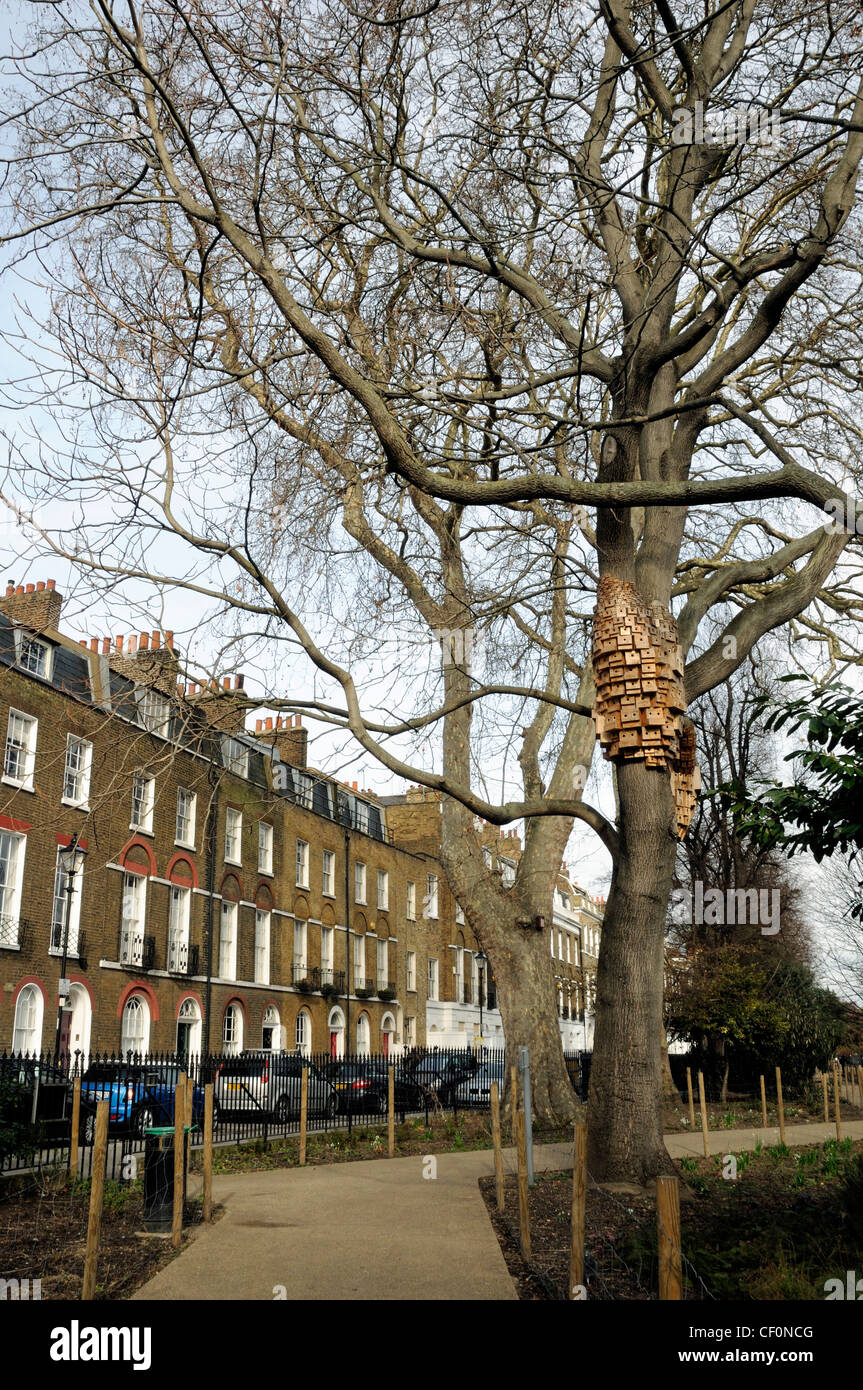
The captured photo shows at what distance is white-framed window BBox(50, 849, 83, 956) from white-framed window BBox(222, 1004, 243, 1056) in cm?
936

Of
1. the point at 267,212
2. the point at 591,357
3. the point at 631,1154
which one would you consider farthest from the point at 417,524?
the point at 631,1154

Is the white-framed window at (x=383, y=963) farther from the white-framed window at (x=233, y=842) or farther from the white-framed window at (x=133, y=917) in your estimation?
the white-framed window at (x=133, y=917)

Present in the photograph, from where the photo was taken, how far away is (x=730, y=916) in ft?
117

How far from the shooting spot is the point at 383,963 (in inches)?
1961

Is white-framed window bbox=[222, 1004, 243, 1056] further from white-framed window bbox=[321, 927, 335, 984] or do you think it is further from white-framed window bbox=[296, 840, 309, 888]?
white-framed window bbox=[321, 927, 335, 984]

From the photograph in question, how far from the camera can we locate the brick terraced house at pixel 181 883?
16625 mm

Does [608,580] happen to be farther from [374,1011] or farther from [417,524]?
[374,1011]

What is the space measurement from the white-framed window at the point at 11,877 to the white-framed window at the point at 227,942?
1076cm

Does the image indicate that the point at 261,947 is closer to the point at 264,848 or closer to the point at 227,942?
the point at 227,942

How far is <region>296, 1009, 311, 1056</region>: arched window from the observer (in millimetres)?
41062

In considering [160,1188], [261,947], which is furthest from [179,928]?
[160,1188]

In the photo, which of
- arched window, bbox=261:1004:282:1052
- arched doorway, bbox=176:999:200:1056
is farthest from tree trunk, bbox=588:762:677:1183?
arched window, bbox=261:1004:282:1052

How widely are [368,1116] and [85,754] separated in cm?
1183

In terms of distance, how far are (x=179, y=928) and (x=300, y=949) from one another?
383 inches
